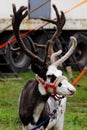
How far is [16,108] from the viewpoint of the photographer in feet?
35.7

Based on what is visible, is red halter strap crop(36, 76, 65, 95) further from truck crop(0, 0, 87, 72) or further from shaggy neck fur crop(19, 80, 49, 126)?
truck crop(0, 0, 87, 72)

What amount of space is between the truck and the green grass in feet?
2.41

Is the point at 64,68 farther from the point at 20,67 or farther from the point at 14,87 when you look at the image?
the point at 14,87

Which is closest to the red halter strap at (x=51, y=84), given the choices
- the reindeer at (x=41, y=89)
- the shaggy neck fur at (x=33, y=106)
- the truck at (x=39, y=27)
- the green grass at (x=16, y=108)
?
the reindeer at (x=41, y=89)

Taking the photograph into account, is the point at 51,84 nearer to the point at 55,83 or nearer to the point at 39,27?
the point at 55,83

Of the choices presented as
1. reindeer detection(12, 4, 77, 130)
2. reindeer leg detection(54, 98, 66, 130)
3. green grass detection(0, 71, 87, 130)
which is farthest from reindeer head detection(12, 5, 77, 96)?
green grass detection(0, 71, 87, 130)

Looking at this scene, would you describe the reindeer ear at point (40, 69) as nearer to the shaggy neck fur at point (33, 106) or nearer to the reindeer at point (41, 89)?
the reindeer at point (41, 89)

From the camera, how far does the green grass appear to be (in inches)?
368

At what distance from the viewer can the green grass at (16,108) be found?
9.36 metres

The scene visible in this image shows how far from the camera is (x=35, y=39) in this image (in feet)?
54.4

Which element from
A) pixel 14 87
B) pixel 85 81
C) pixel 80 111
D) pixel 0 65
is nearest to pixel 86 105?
pixel 80 111

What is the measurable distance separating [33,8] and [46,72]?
30.1 feet

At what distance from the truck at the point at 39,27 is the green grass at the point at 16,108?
74 cm

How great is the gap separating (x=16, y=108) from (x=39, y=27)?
15.7 ft
